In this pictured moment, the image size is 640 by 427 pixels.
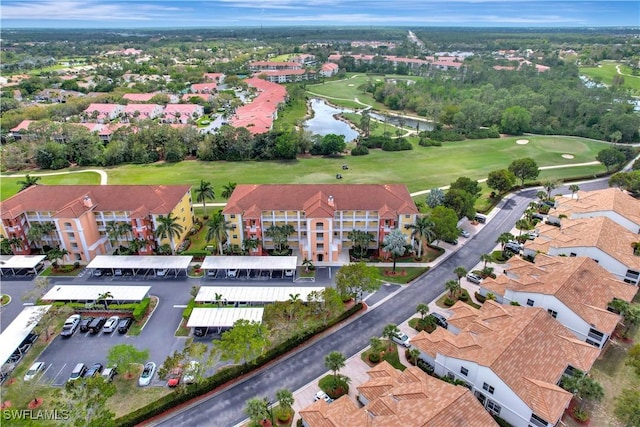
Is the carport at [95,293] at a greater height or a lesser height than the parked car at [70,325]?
greater

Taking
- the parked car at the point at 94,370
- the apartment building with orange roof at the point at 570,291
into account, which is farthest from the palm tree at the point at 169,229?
the apartment building with orange roof at the point at 570,291

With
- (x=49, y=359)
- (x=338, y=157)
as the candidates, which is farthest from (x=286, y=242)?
(x=338, y=157)

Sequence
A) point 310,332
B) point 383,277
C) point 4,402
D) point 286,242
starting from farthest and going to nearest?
point 286,242
point 383,277
point 310,332
point 4,402

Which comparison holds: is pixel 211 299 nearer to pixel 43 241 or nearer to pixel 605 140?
pixel 43 241

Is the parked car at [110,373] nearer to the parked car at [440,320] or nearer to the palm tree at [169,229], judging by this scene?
the palm tree at [169,229]

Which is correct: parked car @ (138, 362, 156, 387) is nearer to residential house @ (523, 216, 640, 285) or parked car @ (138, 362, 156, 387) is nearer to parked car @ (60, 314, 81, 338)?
parked car @ (60, 314, 81, 338)

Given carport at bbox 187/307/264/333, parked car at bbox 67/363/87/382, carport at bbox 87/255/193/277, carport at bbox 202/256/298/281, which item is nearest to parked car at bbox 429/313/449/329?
carport at bbox 202/256/298/281

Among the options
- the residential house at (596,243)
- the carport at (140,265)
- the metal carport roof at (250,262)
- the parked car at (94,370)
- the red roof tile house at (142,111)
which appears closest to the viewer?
the parked car at (94,370)
